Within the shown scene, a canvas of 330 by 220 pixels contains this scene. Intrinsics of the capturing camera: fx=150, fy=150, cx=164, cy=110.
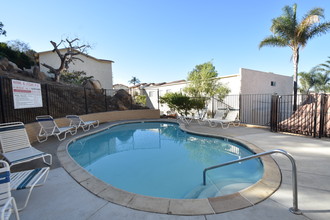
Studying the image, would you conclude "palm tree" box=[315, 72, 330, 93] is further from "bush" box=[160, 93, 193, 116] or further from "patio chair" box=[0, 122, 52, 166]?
"patio chair" box=[0, 122, 52, 166]

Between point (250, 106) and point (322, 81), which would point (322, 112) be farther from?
point (322, 81)

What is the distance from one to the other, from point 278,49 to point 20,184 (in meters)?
15.1

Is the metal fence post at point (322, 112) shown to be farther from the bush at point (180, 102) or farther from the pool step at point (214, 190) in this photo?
the bush at point (180, 102)

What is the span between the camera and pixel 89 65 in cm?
1920

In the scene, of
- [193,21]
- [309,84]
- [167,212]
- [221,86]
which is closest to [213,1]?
[193,21]

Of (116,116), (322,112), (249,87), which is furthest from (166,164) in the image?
(249,87)

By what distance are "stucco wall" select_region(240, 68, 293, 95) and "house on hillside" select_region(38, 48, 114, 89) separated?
1622cm

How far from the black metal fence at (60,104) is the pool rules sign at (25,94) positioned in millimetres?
517

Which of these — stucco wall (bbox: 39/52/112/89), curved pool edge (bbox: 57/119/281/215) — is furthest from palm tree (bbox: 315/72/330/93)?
stucco wall (bbox: 39/52/112/89)

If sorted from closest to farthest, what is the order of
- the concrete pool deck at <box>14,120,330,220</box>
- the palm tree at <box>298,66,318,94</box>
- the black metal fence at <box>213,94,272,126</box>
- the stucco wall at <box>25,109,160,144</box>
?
the concrete pool deck at <box>14,120,330,220</box> → the stucco wall at <box>25,109,160,144</box> → the black metal fence at <box>213,94,272,126</box> → the palm tree at <box>298,66,318,94</box>

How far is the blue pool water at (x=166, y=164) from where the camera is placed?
11.1 feet

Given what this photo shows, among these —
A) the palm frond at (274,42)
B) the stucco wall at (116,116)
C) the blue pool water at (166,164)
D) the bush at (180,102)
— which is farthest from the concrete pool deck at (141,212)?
the palm frond at (274,42)

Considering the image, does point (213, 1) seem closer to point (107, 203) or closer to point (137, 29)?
point (137, 29)

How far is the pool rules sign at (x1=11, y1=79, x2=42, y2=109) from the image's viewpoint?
530 cm
